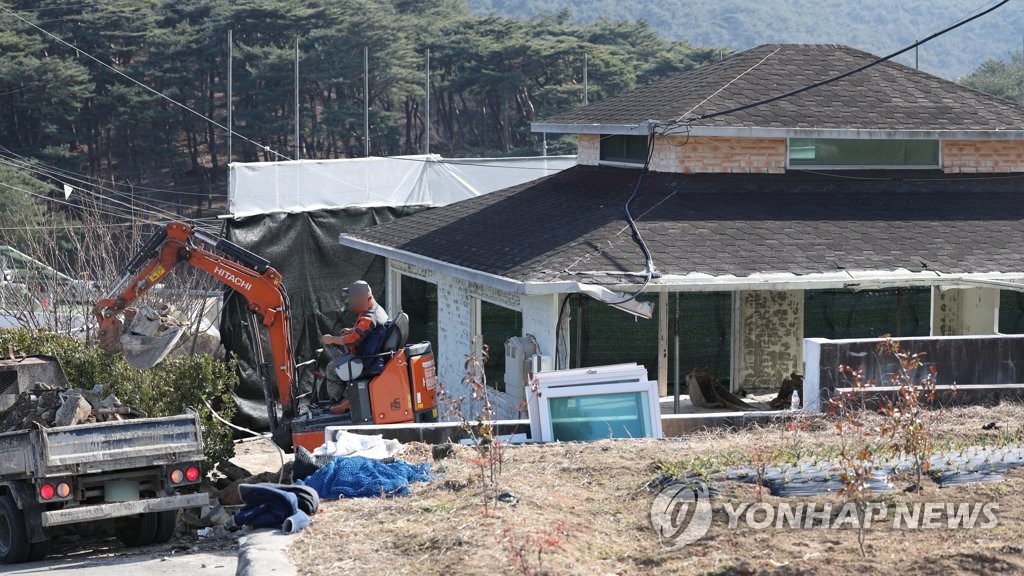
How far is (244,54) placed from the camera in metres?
59.9

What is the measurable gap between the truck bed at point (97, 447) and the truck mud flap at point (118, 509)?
0.32m

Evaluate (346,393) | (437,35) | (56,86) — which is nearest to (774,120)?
(346,393)

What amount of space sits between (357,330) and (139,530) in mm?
3088

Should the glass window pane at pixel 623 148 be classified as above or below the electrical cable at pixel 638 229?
above

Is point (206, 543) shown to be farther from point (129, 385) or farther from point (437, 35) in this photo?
point (437, 35)

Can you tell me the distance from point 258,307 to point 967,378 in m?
7.80

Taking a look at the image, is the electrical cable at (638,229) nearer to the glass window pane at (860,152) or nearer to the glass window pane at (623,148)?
the glass window pane at (623,148)

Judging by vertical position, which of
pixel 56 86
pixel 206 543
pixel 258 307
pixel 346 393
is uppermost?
pixel 56 86

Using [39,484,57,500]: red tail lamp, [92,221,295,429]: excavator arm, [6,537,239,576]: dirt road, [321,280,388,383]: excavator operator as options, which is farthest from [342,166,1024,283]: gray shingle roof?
[39,484,57,500]: red tail lamp

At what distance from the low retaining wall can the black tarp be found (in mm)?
10545

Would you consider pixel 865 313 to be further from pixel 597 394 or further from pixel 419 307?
pixel 419 307

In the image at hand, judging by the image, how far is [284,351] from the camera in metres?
15.3

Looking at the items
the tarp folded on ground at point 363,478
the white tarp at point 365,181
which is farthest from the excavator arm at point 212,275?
the white tarp at point 365,181

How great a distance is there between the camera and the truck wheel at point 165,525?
12.3 metres
